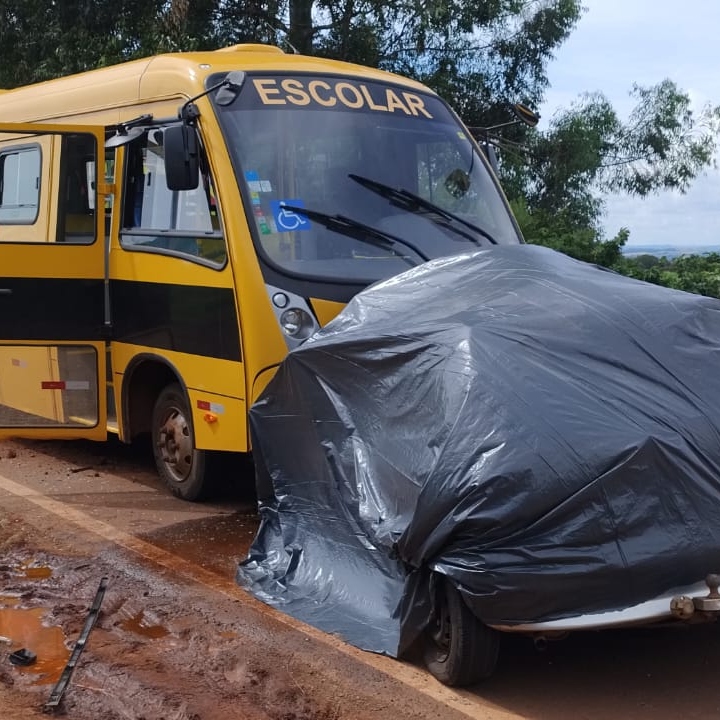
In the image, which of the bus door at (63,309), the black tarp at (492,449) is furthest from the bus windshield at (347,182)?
the bus door at (63,309)

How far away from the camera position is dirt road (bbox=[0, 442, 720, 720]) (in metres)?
4.31

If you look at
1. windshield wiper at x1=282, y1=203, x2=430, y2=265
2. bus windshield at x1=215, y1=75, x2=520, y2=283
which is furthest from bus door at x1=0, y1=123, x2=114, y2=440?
windshield wiper at x1=282, y1=203, x2=430, y2=265

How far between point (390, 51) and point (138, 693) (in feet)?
43.5

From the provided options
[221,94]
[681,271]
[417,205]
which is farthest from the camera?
[681,271]

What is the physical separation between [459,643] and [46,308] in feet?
13.5

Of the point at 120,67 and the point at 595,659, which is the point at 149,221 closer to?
the point at 120,67

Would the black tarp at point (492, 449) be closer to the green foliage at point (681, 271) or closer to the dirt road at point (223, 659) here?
the dirt road at point (223, 659)

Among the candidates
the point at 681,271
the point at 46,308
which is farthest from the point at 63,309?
the point at 681,271

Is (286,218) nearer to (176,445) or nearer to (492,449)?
(176,445)

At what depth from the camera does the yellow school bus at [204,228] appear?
6449 millimetres

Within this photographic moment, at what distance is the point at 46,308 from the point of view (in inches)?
290

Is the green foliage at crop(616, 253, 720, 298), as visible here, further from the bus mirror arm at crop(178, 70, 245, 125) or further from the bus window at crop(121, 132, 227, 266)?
the bus mirror arm at crop(178, 70, 245, 125)

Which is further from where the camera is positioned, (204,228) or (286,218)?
(204,228)

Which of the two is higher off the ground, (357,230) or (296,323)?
(357,230)
